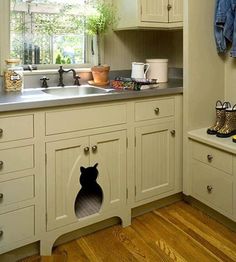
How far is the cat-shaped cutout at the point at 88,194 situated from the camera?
2.07 m

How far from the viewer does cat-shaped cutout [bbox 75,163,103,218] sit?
2066 millimetres

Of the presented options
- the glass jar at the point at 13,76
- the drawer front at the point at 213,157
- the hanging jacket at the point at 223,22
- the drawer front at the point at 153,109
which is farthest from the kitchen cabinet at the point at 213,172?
the glass jar at the point at 13,76

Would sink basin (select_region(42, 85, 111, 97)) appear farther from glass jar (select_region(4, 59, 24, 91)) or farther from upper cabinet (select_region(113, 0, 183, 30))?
upper cabinet (select_region(113, 0, 183, 30))

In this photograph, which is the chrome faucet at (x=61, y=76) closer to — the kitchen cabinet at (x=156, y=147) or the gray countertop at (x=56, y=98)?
the gray countertop at (x=56, y=98)

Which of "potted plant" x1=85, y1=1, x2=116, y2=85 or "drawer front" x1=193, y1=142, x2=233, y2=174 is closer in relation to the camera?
"drawer front" x1=193, y1=142, x2=233, y2=174

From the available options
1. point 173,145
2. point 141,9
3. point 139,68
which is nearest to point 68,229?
point 173,145

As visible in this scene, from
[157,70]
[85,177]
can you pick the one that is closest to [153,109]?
[157,70]

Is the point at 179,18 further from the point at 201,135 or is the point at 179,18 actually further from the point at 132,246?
the point at 132,246

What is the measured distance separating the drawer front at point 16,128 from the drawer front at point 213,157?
1199 mm

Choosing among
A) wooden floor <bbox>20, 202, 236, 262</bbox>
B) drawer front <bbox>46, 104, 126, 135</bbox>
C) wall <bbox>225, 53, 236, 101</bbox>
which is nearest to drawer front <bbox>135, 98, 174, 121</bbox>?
drawer front <bbox>46, 104, 126, 135</bbox>

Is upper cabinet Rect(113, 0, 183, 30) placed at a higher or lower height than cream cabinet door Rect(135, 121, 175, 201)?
higher

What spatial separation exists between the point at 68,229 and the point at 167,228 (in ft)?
2.23

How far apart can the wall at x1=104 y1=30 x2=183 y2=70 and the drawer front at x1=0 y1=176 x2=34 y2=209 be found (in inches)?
51.6

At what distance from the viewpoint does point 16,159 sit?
1732 mm
